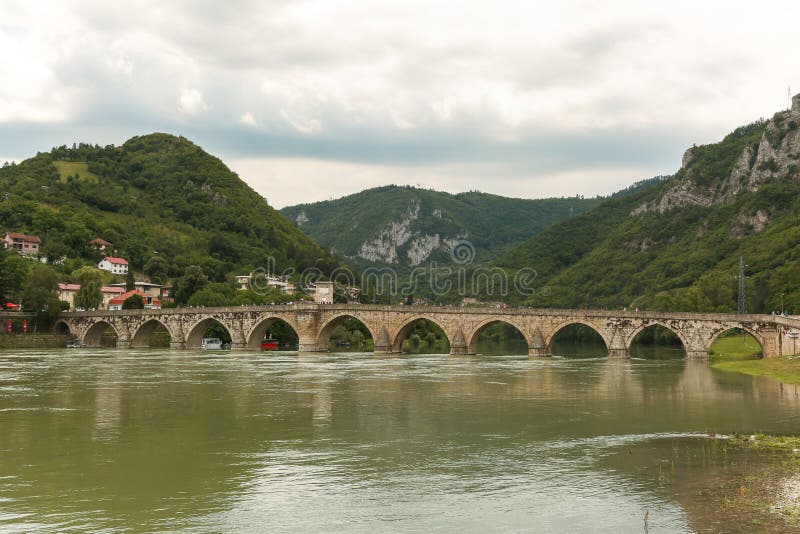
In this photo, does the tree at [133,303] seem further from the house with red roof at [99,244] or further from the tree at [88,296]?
the house with red roof at [99,244]

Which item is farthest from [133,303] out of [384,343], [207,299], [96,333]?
Result: [384,343]

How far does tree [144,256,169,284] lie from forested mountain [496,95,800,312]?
2464 inches

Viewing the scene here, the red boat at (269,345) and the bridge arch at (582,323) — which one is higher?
the bridge arch at (582,323)

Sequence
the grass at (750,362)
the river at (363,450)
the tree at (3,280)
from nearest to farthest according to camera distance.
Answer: the river at (363,450)
the grass at (750,362)
the tree at (3,280)

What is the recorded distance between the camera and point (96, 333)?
98.1 m

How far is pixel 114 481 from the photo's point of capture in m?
19.2

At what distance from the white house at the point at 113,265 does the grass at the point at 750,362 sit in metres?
91.8

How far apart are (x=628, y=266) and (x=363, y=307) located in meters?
73.5

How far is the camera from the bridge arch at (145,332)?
94.8 meters

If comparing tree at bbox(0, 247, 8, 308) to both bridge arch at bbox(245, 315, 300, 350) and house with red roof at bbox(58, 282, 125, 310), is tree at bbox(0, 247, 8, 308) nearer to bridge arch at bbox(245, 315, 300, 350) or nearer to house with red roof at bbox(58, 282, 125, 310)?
house with red roof at bbox(58, 282, 125, 310)

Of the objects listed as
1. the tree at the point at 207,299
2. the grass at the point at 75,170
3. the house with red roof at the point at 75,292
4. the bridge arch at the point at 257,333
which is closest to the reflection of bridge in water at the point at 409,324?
the bridge arch at the point at 257,333

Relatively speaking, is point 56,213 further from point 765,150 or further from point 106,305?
point 765,150

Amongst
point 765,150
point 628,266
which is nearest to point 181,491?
point 628,266

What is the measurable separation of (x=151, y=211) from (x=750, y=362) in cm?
13263
